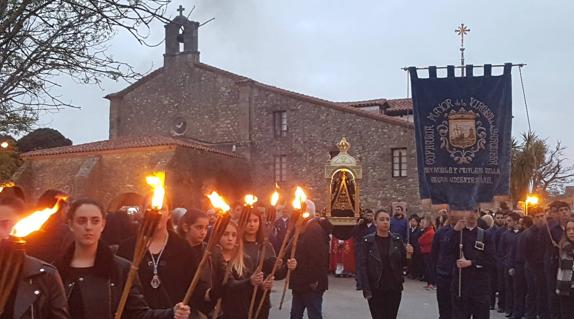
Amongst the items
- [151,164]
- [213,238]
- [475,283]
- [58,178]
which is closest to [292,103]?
[151,164]

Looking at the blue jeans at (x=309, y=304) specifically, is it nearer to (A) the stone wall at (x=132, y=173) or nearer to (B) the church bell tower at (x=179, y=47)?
(A) the stone wall at (x=132, y=173)

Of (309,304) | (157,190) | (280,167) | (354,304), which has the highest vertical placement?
(280,167)

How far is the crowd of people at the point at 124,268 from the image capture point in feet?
11.1

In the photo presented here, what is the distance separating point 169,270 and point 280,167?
29703mm

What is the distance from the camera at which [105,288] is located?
3787mm

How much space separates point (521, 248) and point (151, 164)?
74.5 feet

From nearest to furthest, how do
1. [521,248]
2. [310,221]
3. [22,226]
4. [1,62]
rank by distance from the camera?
[22,226] < [1,62] < [310,221] < [521,248]

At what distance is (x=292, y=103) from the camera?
34094 millimetres

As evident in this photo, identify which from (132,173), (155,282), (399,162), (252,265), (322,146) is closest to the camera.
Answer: (155,282)

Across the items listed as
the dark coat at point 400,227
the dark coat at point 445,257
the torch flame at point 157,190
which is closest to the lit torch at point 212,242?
the torch flame at point 157,190

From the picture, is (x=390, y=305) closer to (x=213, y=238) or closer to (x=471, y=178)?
(x=471, y=178)

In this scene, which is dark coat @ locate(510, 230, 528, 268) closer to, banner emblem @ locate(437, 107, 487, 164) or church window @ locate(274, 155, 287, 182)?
banner emblem @ locate(437, 107, 487, 164)

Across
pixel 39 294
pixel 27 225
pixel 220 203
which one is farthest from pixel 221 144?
pixel 27 225

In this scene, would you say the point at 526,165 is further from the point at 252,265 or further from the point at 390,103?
the point at 252,265
